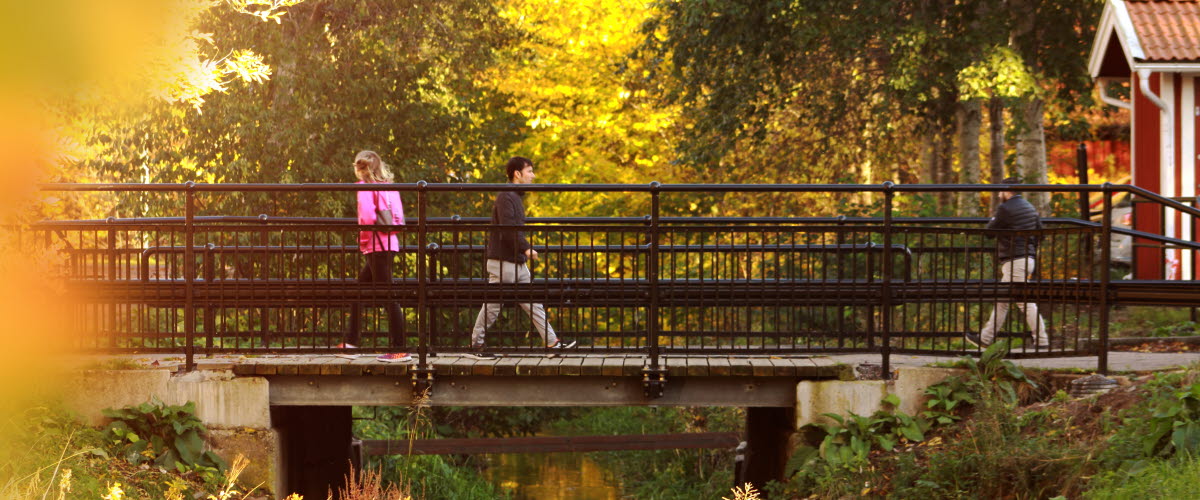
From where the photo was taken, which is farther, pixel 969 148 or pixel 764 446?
pixel 969 148

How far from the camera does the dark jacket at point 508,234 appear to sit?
959 cm

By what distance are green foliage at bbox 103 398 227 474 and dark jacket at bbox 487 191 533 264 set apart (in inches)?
92.2

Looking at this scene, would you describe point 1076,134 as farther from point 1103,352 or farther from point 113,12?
point 113,12

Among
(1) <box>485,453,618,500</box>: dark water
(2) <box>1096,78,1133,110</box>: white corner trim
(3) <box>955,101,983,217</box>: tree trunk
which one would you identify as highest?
(2) <box>1096,78,1133,110</box>: white corner trim

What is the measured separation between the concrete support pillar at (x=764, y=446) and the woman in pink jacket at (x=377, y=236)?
118 inches

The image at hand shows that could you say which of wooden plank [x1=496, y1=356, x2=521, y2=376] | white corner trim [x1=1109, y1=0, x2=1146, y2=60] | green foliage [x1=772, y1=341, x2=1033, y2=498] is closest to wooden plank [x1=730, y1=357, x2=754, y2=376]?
green foliage [x1=772, y1=341, x2=1033, y2=498]

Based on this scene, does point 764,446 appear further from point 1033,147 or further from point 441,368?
point 1033,147

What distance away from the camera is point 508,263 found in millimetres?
9781

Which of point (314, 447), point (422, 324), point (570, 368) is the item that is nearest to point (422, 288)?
point (422, 324)

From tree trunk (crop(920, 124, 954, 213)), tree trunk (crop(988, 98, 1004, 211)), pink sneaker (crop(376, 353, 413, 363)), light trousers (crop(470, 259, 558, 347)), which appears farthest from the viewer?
tree trunk (crop(920, 124, 954, 213))

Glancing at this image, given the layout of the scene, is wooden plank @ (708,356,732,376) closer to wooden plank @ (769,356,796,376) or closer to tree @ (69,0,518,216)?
wooden plank @ (769,356,796,376)

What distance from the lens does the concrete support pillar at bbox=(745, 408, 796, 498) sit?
406 inches

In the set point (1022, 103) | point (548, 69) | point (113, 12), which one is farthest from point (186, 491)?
point (548, 69)

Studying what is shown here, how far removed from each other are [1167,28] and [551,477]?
35.0 feet
